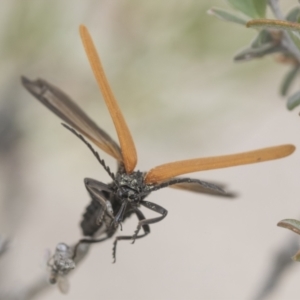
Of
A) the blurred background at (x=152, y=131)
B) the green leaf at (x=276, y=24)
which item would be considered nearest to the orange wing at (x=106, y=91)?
the green leaf at (x=276, y=24)

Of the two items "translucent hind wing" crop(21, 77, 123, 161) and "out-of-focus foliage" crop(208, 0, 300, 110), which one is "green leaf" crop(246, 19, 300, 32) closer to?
"out-of-focus foliage" crop(208, 0, 300, 110)

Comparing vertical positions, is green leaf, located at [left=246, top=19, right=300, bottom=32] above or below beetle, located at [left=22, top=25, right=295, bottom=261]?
above

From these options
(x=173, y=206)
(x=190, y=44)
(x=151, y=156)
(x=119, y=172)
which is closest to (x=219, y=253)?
(x=173, y=206)

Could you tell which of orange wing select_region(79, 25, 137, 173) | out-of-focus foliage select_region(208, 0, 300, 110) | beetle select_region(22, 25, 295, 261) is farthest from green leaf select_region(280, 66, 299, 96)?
orange wing select_region(79, 25, 137, 173)

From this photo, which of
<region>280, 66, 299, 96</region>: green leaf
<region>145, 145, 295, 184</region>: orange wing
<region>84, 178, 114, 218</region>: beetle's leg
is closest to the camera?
<region>145, 145, 295, 184</region>: orange wing

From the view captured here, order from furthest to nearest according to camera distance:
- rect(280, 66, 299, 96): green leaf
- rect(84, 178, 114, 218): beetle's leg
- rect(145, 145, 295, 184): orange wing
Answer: rect(280, 66, 299, 96): green leaf → rect(84, 178, 114, 218): beetle's leg → rect(145, 145, 295, 184): orange wing

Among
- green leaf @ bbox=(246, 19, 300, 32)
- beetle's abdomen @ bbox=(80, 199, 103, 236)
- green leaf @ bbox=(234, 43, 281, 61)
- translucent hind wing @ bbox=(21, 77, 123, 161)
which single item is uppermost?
green leaf @ bbox=(234, 43, 281, 61)

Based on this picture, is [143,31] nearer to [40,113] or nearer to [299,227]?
[40,113]

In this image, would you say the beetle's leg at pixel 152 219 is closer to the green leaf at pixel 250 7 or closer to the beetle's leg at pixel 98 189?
the beetle's leg at pixel 98 189
